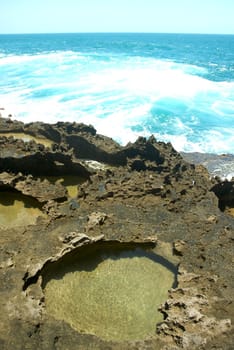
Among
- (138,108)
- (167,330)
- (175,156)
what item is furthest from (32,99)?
(167,330)

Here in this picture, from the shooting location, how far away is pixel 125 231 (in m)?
14.6

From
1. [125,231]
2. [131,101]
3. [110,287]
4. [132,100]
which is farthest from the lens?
[132,100]

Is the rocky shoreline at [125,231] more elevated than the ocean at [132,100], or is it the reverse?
the rocky shoreline at [125,231]

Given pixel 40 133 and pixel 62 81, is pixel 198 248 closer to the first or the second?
pixel 40 133

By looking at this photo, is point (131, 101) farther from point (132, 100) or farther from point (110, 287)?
point (110, 287)

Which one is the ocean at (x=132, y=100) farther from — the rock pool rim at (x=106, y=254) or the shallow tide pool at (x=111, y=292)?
the shallow tide pool at (x=111, y=292)

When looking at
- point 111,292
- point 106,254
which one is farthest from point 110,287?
point 106,254

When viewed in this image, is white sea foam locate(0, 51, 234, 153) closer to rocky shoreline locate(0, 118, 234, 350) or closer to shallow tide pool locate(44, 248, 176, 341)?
rocky shoreline locate(0, 118, 234, 350)

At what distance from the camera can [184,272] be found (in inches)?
505

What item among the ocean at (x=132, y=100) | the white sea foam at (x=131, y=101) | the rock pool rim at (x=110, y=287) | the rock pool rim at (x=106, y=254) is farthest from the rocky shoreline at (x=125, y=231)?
the white sea foam at (x=131, y=101)

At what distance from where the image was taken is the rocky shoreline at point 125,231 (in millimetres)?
10578

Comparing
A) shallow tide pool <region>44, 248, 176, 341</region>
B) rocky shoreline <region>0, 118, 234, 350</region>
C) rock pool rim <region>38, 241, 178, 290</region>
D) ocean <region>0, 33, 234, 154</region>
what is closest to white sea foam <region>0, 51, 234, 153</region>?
ocean <region>0, 33, 234, 154</region>

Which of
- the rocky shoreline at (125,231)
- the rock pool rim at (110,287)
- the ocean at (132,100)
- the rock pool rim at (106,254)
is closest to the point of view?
the rocky shoreline at (125,231)

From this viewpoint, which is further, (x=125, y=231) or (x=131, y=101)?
(x=131, y=101)
